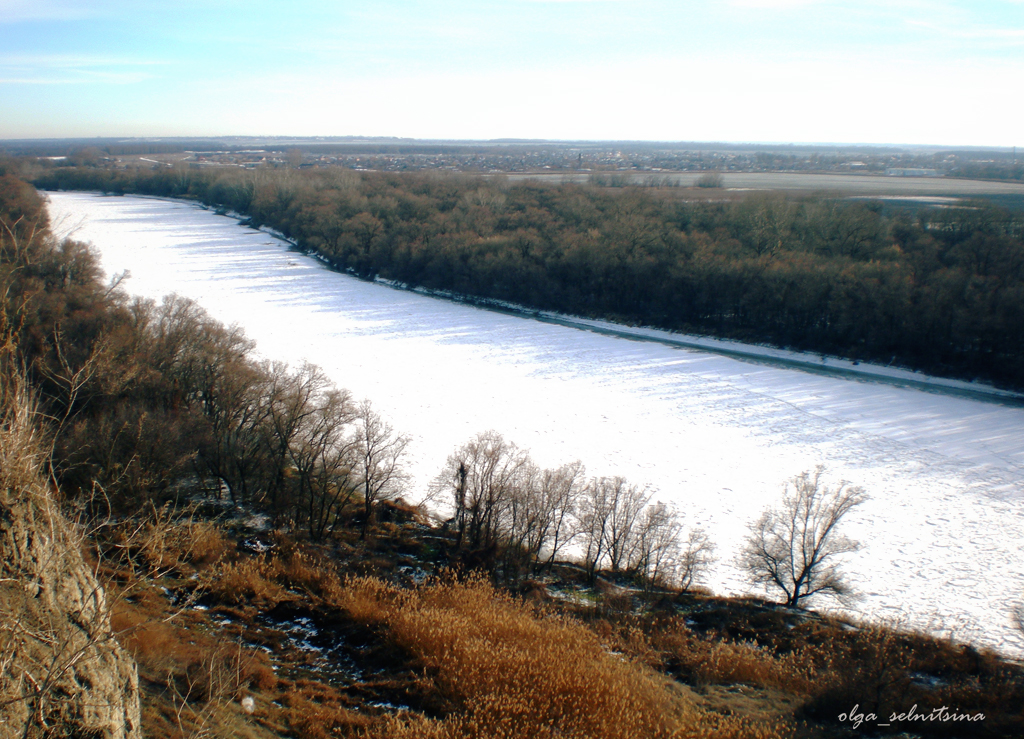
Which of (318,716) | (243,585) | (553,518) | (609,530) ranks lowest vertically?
(609,530)

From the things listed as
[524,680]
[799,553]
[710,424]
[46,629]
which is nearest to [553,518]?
[799,553]

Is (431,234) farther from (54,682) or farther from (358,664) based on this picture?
(54,682)

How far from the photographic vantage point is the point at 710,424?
18797 mm

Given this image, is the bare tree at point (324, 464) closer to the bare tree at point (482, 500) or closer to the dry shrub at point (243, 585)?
the bare tree at point (482, 500)

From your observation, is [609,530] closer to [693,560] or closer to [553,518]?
[553,518]

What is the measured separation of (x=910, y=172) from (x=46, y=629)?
85.2 meters

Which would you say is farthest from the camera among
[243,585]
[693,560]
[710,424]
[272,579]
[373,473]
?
[710,424]

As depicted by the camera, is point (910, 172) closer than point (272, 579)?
No

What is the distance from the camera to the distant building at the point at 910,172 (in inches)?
2674

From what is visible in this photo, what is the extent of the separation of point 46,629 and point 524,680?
447 cm

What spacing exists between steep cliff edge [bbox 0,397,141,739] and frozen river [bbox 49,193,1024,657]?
684 centimetres

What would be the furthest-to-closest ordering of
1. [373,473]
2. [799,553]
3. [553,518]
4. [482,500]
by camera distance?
[373,473]
[799,553]
[482,500]
[553,518]

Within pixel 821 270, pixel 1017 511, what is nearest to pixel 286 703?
pixel 1017 511

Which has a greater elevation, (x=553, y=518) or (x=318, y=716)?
(x=318, y=716)
